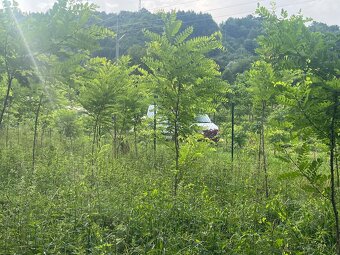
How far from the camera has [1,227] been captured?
14.6ft

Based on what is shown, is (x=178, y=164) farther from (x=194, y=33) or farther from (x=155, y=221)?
(x=194, y=33)

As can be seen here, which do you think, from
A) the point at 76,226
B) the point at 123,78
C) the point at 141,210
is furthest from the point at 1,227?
the point at 123,78

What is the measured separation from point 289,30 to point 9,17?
16.5 ft

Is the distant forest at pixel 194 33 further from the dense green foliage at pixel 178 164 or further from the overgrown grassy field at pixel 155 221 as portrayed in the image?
the overgrown grassy field at pixel 155 221

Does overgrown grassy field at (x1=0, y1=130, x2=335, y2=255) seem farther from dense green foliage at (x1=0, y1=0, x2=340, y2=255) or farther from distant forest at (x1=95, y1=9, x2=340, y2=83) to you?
distant forest at (x1=95, y1=9, x2=340, y2=83)

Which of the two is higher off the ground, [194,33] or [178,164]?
[194,33]

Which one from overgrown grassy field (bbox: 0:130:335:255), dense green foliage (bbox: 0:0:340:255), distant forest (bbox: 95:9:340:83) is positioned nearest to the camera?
dense green foliage (bbox: 0:0:340:255)

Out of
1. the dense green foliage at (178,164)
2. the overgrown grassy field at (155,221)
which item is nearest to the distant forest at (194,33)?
the dense green foliage at (178,164)

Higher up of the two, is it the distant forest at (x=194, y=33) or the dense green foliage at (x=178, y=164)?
the distant forest at (x=194, y=33)

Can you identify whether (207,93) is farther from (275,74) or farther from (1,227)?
(1,227)

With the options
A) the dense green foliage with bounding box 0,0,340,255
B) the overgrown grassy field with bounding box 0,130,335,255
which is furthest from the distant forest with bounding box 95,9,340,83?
the overgrown grassy field with bounding box 0,130,335,255

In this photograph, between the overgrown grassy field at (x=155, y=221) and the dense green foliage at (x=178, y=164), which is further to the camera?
the overgrown grassy field at (x=155, y=221)

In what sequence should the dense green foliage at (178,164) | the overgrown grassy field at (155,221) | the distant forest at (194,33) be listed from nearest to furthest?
1. the dense green foliage at (178,164)
2. the overgrown grassy field at (155,221)
3. the distant forest at (194,33)

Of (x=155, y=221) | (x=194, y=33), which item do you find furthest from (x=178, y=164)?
(x=194, y=33)
